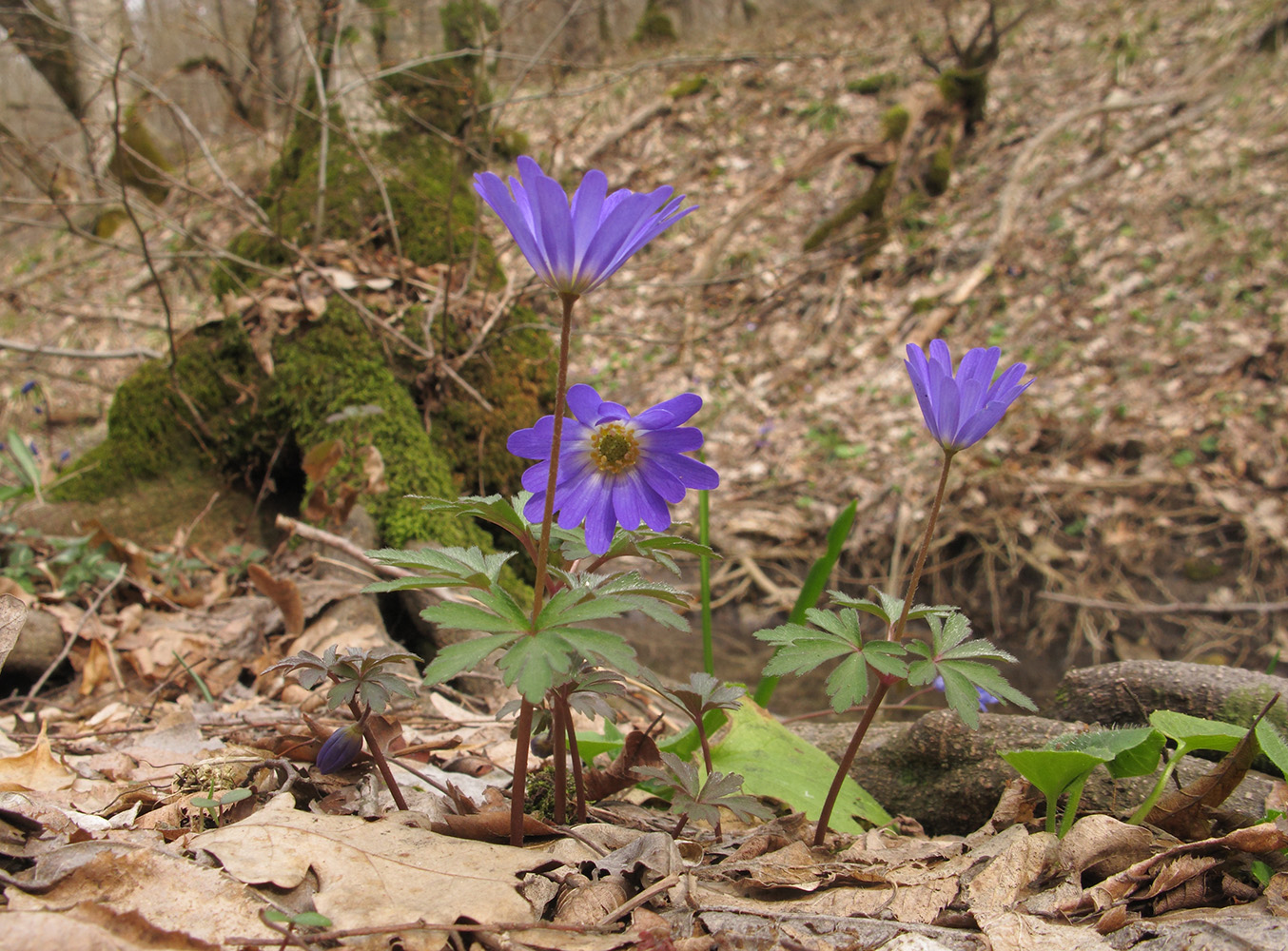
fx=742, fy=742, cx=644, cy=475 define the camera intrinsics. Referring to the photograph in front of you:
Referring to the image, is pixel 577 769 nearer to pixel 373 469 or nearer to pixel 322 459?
pixel 373 469

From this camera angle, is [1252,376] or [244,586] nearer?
[244,586]

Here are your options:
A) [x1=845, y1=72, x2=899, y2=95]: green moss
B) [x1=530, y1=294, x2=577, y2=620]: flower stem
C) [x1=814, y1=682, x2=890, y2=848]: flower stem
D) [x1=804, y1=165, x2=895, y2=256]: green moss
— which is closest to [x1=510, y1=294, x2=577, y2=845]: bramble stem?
[x1=530, y1=294, x2=577, y2=620]: flower stem

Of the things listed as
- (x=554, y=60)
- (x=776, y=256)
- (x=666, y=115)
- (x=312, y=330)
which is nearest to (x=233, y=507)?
(x=312, y=330)

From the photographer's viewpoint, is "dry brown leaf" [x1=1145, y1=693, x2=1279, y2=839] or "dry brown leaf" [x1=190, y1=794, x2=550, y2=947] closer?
"dry brown leaf" [x1=190, y1=794, x2=550, y2=947]

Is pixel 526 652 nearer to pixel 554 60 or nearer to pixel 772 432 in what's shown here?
pixel 554 60

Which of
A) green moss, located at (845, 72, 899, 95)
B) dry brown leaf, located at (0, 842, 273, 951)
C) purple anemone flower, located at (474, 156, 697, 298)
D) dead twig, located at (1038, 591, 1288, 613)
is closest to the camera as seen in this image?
dry brown leaf, located at (0, 842, 273, 951)

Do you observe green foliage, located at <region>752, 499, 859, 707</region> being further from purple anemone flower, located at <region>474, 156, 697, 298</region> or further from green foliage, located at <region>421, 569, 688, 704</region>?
purple anemone flower, located at <region>474, 156, 697, 298</region>
